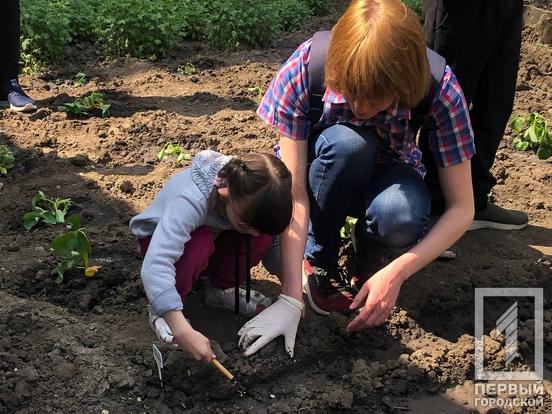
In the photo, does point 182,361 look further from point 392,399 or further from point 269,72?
point 269,72

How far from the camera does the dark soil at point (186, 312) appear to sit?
252 centimetres

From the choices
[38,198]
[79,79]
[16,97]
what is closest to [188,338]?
[38,198]

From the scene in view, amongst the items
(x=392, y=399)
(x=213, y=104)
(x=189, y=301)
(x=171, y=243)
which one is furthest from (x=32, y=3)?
(x=392, y=399)

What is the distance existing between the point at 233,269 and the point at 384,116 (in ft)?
2.65

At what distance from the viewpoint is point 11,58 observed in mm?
4871

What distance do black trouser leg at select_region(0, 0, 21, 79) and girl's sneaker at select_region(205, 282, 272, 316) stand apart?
2716 mm

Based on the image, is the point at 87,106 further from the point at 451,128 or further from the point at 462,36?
the point at 451,128

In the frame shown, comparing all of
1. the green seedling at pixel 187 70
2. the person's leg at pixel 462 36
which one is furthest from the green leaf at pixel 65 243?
the green seedling at pixel 187 70

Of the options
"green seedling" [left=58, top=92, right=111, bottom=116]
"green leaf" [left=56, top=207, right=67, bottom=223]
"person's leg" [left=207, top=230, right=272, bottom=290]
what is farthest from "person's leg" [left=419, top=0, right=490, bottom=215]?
"green seedling" [left=58, top=92, right=111, bottom=116]

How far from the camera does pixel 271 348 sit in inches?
105

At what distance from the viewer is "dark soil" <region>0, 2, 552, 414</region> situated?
252 cm

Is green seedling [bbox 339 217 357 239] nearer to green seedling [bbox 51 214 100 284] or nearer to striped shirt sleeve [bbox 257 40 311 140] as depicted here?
striped shirt sleeve [bbox 257 40 311 140]

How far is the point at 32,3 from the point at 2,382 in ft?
13.8

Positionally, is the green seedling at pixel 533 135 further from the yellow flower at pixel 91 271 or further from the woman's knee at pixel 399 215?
the yellow flower at pixel 91 271
